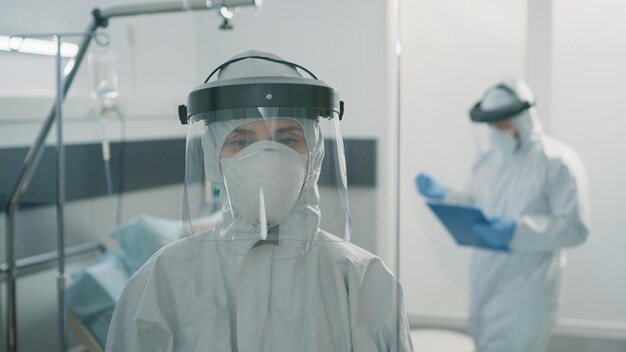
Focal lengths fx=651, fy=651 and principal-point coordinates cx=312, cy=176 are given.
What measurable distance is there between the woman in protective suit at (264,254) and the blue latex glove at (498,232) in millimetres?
1133

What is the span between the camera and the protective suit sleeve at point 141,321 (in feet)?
3.24

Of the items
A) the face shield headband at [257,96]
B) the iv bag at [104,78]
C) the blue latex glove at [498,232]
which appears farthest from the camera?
the blue latex glove at [498,232]

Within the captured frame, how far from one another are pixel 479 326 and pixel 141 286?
4.91ft

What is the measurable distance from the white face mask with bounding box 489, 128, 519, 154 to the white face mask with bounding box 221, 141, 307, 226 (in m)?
1.33

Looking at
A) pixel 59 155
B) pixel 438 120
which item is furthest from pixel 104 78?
pixel 438 120

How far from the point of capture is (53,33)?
156 centimetres

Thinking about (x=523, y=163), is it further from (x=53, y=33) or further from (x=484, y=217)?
(x=53, y=33)

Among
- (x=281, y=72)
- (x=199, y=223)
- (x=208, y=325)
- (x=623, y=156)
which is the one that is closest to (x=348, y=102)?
(x=281, y=72)

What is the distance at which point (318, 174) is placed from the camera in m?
1.01

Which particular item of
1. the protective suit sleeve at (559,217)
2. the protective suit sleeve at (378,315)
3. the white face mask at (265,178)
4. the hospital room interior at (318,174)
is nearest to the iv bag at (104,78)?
the hospital room interior at (318,174)

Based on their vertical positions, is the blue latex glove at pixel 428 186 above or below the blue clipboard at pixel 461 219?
above

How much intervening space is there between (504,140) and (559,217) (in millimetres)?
329

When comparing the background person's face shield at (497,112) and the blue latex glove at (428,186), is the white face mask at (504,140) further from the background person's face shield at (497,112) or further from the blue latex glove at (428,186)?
the blue latex glove at (428,186)

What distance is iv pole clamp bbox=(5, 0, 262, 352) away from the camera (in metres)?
1.46
